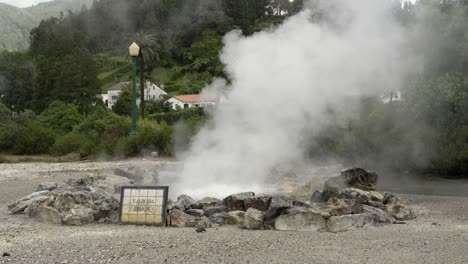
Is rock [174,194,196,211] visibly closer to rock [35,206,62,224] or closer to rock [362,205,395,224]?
rock [35,206,62,224]

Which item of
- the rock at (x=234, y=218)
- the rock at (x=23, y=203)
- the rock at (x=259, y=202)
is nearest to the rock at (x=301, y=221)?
the rock at (x=234, y=218)

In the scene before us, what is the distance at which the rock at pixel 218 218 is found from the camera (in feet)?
29.8

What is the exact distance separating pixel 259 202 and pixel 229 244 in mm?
2580

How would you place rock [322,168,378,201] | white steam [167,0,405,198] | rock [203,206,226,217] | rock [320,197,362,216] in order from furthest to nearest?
white steam [167,0,405,198]
rock [322,168,378,201]
rock [203,206,226,217]
rock [320,197,362,216]

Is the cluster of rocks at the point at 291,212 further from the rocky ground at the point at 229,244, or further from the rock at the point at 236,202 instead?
the rocky ground at the point at 229,244

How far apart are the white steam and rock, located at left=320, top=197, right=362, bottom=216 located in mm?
3572

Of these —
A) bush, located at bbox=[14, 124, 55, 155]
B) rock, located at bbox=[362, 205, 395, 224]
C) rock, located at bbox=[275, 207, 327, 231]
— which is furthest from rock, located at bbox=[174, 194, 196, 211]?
bush, located at bbox=[14, 124, 55, 155]

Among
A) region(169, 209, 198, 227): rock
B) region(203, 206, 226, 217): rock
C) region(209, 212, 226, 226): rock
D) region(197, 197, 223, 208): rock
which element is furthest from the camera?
region(197, 197, 223, 208): rock

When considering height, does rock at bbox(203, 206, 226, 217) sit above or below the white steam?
below

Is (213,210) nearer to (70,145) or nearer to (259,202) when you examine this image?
(259,202)

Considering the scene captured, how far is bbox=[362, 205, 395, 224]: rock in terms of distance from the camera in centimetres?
906

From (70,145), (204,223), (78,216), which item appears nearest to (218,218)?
(204,223)

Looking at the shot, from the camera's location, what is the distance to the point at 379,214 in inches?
363

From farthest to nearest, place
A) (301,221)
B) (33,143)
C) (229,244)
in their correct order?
(33,143)
(301,221)
(229,244)
